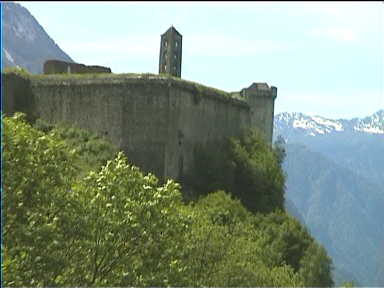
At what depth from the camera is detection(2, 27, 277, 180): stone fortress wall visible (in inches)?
1849

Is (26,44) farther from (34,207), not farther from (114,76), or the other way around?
(34,207)

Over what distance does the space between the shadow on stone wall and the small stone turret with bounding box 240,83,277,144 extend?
1192 cm

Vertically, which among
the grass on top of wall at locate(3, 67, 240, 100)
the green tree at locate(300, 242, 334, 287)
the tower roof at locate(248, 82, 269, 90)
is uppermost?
the grass on top of wall at locate(3, 67, 240, 100)

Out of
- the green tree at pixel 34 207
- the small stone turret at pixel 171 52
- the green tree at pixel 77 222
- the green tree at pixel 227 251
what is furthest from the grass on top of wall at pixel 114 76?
the green tree at pixel 34 207

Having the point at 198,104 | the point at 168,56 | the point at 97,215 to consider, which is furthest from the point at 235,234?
the point at 97,215

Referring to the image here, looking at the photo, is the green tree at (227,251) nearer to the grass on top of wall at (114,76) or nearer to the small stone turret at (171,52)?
the grass on top of wall at (114,76)

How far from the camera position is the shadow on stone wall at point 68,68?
53.3m

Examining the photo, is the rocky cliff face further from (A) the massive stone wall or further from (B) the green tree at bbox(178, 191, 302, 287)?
(B) the green tree at bbox(178, 191, 302, 287)

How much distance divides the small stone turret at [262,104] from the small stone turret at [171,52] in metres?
8.42

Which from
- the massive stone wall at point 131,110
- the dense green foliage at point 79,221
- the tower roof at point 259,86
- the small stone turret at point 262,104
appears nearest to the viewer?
the dense green foliage at point 79,221

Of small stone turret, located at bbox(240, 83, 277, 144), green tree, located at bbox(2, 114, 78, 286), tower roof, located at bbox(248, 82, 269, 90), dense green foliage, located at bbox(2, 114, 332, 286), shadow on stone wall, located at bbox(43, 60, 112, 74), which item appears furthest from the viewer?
tower roof, located at bbox(248, 82, 269, 90)

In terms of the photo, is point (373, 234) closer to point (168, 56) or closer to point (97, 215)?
point (168, 56)

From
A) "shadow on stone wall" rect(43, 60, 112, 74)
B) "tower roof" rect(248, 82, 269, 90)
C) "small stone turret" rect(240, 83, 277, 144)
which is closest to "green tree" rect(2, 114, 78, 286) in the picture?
"shadow on stone wall" rect(43, 60, 112, 74)

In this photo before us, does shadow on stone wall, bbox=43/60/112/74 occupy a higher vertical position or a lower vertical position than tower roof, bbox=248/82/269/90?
higher
